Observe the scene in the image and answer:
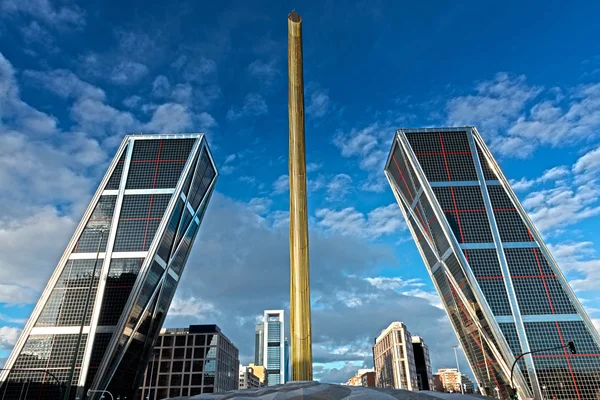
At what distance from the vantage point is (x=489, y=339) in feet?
227

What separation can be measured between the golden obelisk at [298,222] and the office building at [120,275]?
43838mm

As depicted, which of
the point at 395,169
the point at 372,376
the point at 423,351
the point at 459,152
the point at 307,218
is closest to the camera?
the point at 307,218

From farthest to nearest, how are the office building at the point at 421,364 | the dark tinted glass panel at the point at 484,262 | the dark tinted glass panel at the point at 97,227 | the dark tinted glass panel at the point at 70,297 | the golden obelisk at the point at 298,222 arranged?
the office building at the point at 421,364, the dark tinted glass panel at the point at 97,227, the dark tinted glass panel at the point at 484,262, the dark tinted glass panel at the point at 70,297, the golden obelisk at the point at 298,222

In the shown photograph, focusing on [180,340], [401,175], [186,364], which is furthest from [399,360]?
[401,175]

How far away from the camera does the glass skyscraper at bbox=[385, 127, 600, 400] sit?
216ft

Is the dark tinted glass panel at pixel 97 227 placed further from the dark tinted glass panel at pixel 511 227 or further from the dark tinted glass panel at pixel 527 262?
the dark tinted glass panel at pixel 527 262

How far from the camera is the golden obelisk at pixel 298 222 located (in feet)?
93.6

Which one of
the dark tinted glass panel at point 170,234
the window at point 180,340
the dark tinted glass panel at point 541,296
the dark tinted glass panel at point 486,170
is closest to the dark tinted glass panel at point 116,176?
the dark tinted glass panel at point 170,234

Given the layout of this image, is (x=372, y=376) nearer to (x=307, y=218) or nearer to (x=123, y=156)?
(x=123, y=156)

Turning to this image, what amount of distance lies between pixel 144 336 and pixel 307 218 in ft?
195

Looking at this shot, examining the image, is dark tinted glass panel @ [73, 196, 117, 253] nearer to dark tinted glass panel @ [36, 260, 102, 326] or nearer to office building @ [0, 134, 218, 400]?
office building @ [0, 134, 218, 400]

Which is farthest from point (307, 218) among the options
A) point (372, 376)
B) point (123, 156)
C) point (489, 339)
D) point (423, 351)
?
point (372, 376)

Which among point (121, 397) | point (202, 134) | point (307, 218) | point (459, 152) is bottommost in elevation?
point (121, 397)

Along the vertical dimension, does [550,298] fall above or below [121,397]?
above
